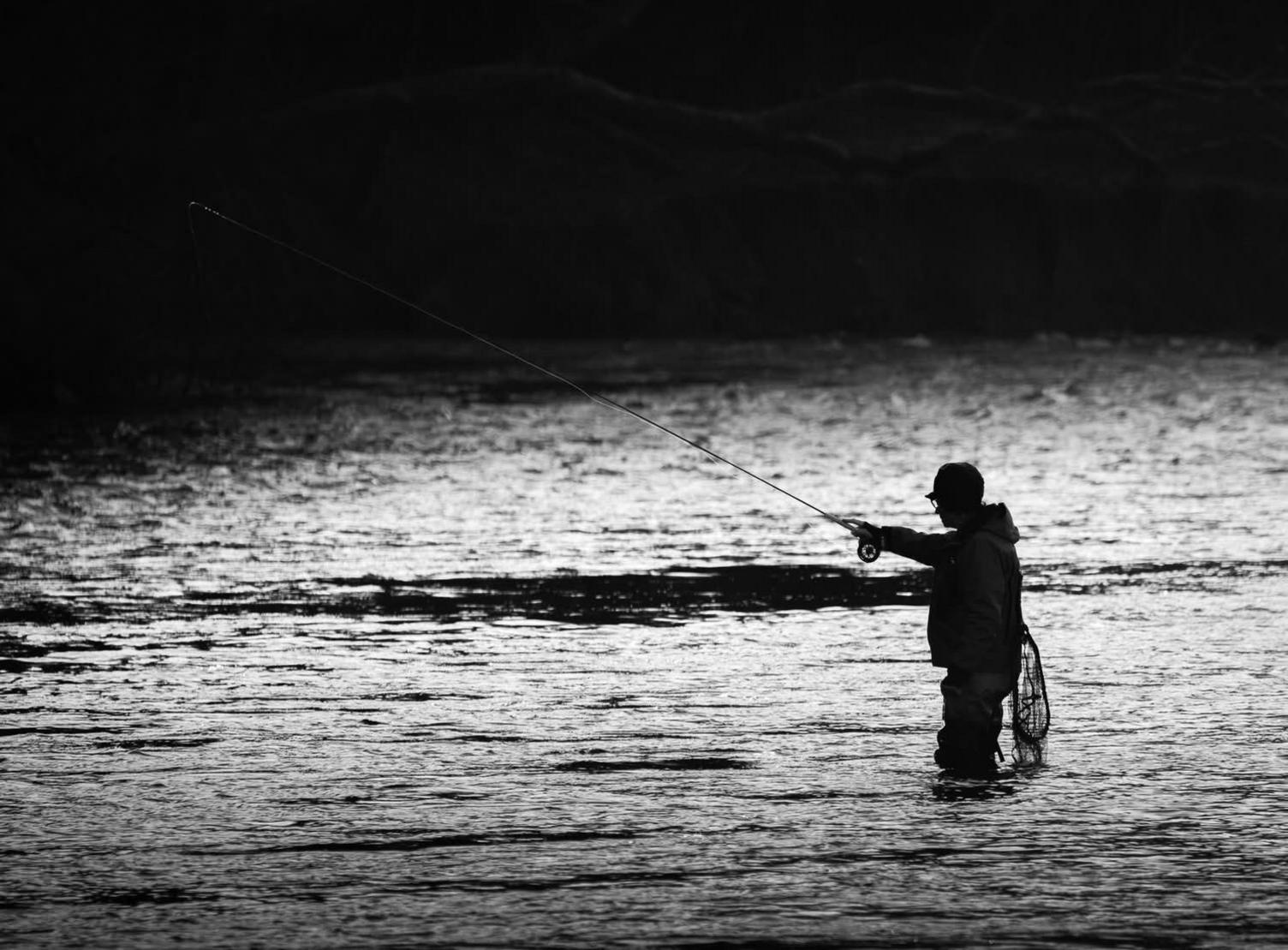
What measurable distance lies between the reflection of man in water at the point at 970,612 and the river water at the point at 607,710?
132 mm

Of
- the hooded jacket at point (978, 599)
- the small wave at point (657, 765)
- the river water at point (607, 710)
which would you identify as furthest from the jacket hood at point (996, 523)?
the small wave at point (657, 765)

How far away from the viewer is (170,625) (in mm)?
9031

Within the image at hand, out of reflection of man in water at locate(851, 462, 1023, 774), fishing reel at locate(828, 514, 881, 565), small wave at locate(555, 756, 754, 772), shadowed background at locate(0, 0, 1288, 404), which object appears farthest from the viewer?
shadowed background at locate(0, 0, 1288, 404)

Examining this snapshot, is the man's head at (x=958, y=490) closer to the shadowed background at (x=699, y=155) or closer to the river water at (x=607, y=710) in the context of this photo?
the river water at (x=607, y=710)

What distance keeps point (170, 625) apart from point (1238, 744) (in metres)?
4.24

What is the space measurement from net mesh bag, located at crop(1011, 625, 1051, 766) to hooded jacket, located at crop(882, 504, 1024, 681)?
12 cm

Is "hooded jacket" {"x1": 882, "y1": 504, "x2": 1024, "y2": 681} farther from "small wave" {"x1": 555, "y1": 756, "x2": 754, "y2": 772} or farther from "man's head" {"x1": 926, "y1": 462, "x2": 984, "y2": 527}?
"small wave" {"x1": 555, "y1": 756, "x2": 754, "y2": 772}

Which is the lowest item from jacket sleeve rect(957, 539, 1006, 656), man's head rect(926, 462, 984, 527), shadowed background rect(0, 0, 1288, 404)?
jacket sleeve rect(957, 539, 1006, 656)

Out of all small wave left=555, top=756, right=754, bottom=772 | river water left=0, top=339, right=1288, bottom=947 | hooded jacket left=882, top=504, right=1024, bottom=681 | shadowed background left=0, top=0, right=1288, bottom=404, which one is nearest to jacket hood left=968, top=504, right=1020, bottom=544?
hooded jacket left=882, top=504, right=1024, bottom=681

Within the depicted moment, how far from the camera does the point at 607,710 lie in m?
7.25

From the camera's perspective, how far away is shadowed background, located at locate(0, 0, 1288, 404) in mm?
42375

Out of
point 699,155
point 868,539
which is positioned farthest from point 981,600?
point 699,155

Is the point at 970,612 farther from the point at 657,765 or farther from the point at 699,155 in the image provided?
the point at 699,155

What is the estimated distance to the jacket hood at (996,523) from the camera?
647 cm
